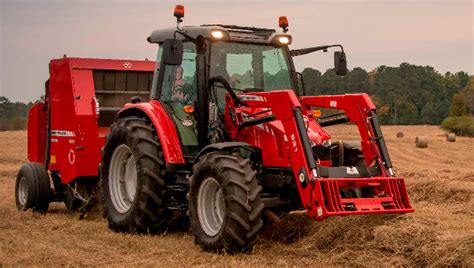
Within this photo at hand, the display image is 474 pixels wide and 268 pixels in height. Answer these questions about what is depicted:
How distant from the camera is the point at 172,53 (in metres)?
8.20

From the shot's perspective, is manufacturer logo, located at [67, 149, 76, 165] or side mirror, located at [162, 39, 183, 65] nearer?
side mirror, located at [162, 39, 183, 65]

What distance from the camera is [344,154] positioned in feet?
27.9

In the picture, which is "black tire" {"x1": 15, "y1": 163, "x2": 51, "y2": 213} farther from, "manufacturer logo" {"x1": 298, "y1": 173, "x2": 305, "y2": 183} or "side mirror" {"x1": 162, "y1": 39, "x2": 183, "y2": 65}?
"manufacturer logo" {"x1": 298, "y1": 173, "x2": 305, "y2": 183}

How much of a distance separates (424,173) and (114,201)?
6319 millimetres

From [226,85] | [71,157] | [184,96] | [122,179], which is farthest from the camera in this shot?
[71,157]

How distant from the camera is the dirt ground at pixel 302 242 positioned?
6750 millimetres

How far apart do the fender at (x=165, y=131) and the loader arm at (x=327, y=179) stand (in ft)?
3.34

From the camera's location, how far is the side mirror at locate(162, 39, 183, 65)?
8.17m

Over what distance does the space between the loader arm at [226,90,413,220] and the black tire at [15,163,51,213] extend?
15.7ft

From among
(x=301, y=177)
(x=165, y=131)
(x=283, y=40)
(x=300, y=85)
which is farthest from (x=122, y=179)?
(x=301, y=177)

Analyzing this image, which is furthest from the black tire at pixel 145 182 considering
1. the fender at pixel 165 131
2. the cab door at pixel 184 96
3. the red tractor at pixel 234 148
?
the cab door at pixel 184 96

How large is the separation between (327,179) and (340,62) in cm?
241

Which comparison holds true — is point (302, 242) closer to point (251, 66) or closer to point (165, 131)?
point (165, 131)

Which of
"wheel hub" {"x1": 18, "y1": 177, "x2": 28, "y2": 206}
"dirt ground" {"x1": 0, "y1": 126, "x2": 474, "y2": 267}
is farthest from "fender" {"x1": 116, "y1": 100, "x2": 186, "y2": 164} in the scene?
"wheel hub" {"x1": 18, "y1": 177, "x2": 28, "y2": 206}
